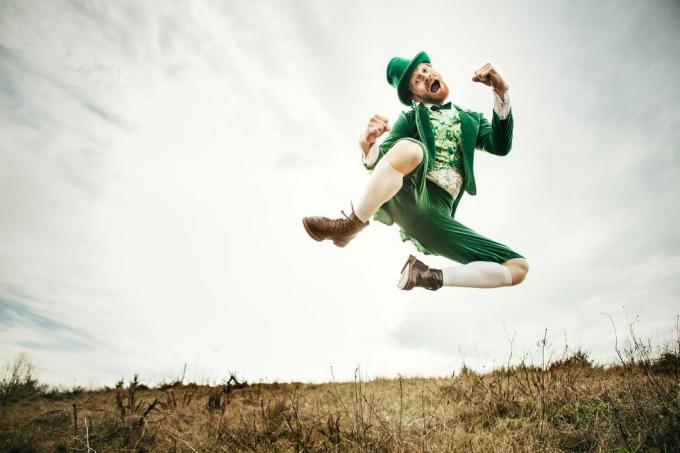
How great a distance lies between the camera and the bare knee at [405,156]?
8.71ft

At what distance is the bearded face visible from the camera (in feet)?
10.8

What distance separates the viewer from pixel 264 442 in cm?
271

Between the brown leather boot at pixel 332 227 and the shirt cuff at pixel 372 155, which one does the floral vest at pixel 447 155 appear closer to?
the shirt cuff at pixel 372 155

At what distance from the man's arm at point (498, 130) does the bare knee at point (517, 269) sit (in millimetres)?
967

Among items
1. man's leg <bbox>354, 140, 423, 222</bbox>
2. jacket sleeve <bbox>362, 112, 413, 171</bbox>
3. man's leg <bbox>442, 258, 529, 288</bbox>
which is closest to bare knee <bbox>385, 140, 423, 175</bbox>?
man's leg <bbox>354, 140, 423, 222</bbox>

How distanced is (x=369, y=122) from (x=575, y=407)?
2405 millimetres

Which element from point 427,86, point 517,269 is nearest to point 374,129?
point 427,86

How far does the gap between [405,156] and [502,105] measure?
1.04 m

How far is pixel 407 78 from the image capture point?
3320 mm

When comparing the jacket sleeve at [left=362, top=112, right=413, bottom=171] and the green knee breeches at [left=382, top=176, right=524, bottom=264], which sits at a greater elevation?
the jacket sleeve at [left=362, top=112, right=413, bottom=171]

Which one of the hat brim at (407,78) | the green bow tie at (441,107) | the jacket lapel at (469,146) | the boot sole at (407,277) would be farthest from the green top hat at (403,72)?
the boot sole at (407,277)

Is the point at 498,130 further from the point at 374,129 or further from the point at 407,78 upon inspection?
the point at 374,129

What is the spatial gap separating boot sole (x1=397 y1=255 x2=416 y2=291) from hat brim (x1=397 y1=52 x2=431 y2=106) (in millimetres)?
1439

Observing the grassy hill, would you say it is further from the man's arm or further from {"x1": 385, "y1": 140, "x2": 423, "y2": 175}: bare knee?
the man's arm
